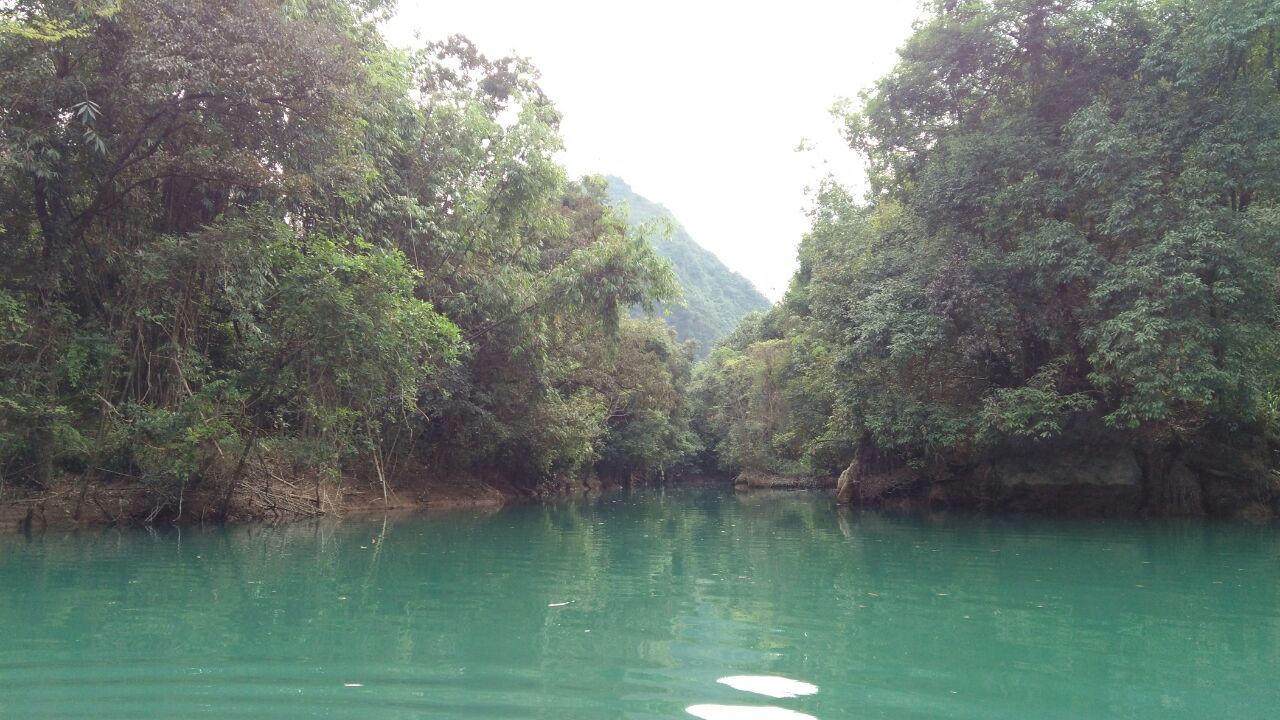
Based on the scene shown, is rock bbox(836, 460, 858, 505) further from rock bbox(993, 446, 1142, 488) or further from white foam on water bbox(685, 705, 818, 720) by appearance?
white foam on water bbox(685, 705, 818, 720)

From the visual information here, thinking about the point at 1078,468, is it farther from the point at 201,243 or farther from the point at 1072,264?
the point at 201,243

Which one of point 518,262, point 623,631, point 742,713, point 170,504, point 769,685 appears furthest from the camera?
point 518,262

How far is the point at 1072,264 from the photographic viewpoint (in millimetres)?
15031

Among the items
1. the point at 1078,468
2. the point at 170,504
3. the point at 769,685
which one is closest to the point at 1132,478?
the point at 1078,468

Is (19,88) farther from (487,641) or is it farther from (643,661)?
(643,661)

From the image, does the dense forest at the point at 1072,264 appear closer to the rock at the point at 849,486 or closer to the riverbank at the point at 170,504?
the rock at the point at 849,486

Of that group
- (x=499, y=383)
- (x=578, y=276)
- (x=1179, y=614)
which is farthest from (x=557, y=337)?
(x=1179, y=614)

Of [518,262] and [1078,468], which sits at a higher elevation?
[518,262]

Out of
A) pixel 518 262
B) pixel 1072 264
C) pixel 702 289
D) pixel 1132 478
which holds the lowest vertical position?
pixel 1132 478

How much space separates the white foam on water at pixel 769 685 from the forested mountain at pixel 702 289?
8100 cm

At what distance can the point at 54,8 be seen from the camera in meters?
10.7

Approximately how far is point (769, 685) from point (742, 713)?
513 millimetres

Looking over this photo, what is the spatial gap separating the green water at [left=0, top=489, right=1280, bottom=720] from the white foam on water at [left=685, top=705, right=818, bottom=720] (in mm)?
85

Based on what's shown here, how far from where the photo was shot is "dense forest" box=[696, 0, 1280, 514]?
13742 millimetres
